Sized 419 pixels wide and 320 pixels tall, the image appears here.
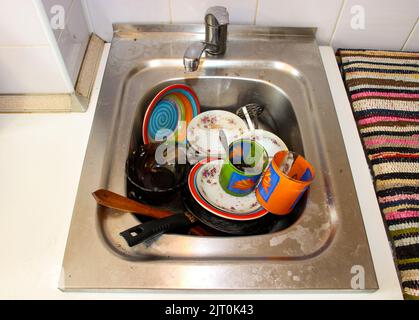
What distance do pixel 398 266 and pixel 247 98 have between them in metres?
0.52

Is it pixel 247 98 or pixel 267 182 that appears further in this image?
pixel 247 98

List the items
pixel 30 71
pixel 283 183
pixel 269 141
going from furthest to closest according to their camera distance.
A: pixel 269 141, pixel 30 71, pixel 283 183

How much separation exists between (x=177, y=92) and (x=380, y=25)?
1.82 feet

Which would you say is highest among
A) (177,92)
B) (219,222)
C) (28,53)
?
(28,53)

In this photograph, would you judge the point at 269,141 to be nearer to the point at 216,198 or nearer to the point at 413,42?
the point at 216,198

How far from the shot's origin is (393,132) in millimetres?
748

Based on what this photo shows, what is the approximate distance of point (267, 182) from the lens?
0.64m

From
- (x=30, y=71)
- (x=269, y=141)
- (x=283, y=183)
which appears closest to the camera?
(x=283, y=183)

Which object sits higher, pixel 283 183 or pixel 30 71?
pixel 30 71

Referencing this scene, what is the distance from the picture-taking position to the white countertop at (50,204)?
0.55 meters

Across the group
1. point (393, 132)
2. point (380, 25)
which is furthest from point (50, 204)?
point (380, 25)

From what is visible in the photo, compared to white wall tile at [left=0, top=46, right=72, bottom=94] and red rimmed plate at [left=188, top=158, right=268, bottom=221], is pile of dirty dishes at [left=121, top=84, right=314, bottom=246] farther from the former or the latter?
white wall tile at [left=0, top=46, right=72, bottom=94]
